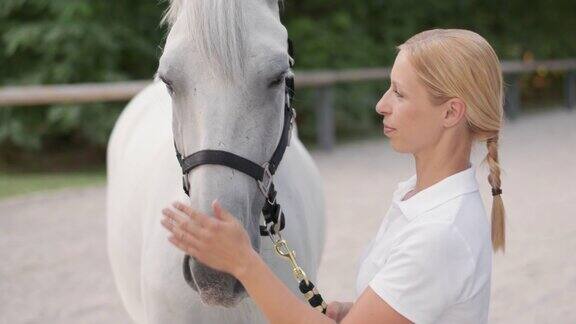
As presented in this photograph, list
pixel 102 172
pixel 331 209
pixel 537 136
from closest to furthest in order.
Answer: pixel 331 209 < pixel 102 172 < pixel 537 136

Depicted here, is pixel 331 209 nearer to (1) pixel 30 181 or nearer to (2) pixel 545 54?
(1) pixel 30 181

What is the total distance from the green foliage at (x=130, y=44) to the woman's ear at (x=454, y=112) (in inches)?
309

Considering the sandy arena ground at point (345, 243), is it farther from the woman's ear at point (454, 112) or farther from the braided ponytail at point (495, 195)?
the woman's ear at point (454, 112)

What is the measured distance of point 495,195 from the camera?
146 cm

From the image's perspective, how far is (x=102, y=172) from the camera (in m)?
9.59

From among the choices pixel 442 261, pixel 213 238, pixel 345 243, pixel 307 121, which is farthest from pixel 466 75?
pixel 307 121

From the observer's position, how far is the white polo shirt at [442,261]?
1.27 meters

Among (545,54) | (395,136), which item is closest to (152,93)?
(395,136)

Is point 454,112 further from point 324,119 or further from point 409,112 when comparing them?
point 324,119

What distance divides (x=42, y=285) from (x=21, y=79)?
565 cm

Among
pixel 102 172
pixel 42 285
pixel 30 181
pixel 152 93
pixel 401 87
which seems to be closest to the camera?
pixel 401 87

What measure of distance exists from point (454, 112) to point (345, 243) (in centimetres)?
435

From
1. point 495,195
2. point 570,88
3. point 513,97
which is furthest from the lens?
point 570,88

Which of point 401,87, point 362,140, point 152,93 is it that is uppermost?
point 401,87
